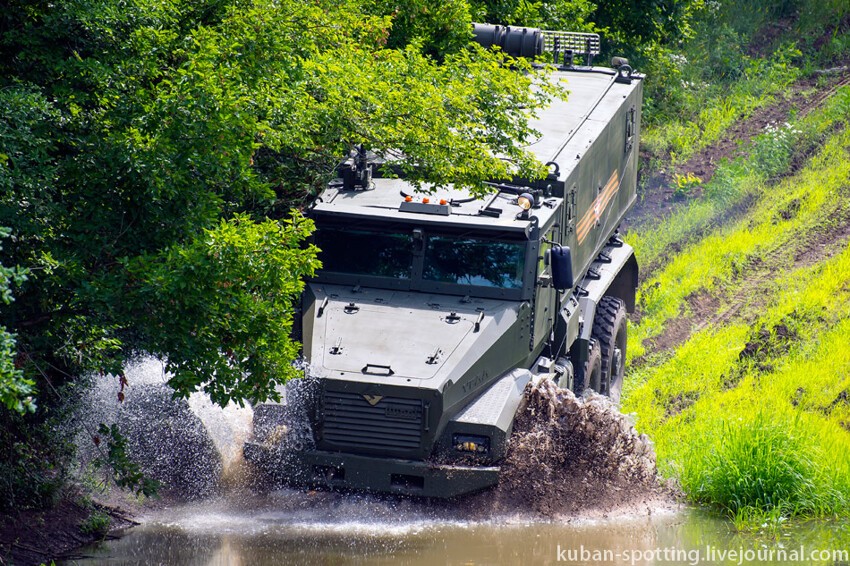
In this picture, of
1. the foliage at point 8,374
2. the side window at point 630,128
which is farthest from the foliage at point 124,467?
the side window at point 630,128

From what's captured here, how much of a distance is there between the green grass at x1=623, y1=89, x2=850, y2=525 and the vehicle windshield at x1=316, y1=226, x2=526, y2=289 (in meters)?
2.14

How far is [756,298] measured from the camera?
15.7 m

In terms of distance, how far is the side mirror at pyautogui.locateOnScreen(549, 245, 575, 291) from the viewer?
407 inches

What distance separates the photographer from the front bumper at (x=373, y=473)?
9.15 metres

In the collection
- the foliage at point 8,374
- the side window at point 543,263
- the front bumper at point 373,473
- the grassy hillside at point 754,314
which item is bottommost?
the grassy hillside at point 754,314

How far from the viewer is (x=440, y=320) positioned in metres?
9.95

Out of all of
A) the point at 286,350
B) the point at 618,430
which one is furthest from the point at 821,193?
the point at 286,350

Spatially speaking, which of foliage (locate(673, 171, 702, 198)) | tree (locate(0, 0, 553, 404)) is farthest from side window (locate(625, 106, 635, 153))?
tree (locate(0, 0, 553, 404))

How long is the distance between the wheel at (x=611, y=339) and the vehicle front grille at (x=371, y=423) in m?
4.23

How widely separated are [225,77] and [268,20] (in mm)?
1488

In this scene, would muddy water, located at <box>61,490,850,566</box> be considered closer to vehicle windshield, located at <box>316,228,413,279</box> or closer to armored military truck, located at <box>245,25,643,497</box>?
armored military truck, located at <box>245,25,643,497</box>

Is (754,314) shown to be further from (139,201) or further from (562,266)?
(139,201)

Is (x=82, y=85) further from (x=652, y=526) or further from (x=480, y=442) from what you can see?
(x=652, y=526)

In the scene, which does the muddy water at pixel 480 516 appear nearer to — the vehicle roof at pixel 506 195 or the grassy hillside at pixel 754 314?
the grassy hillside at pixel 754 314
